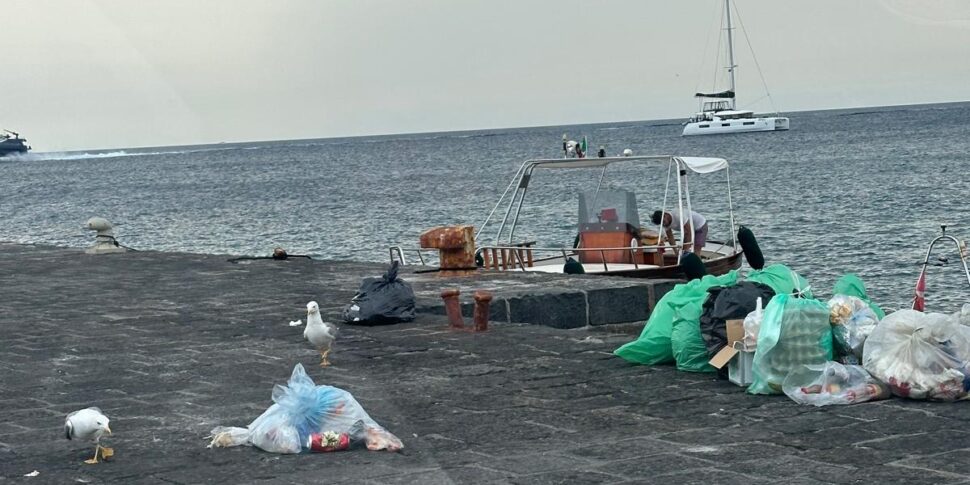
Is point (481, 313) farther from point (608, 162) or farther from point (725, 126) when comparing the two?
point (725, 126)

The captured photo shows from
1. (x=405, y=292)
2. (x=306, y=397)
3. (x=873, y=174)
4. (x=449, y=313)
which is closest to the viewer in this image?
(x=306, y=397)

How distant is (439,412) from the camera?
6789 mm

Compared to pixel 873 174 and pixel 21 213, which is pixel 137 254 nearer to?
pixel 873 174

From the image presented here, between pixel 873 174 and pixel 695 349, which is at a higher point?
pixel 695 349

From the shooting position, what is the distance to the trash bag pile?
21.7ft

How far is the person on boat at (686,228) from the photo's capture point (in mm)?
16062

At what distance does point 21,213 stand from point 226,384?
66.0 meters

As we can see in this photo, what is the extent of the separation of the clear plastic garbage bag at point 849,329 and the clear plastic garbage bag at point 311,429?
105 inches

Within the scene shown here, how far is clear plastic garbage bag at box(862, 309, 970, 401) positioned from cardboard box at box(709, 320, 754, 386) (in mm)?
624

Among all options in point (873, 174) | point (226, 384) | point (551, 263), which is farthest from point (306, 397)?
point (873, 174)

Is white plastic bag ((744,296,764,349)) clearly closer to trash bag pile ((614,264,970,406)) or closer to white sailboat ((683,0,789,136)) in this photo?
trash bag pile ((614,264,970,406))

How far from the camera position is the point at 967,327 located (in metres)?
6.85

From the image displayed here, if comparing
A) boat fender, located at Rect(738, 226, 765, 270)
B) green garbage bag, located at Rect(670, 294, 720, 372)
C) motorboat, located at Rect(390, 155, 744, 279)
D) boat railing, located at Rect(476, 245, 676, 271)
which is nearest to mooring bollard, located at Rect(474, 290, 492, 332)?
green garbage bag, located at Rect(670, 294, 720, 372)

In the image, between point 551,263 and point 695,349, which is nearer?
point 695,349
